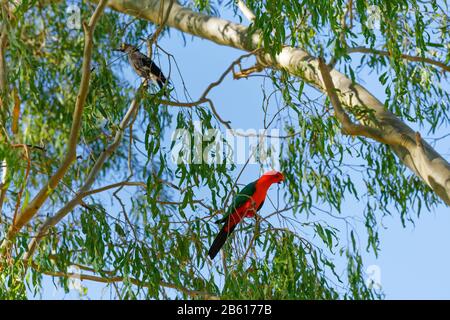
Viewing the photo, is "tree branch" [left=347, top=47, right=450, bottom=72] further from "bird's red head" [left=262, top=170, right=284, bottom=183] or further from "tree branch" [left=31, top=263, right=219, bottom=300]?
"tree branch" [left=31, top=263, right=219, bottom=300]

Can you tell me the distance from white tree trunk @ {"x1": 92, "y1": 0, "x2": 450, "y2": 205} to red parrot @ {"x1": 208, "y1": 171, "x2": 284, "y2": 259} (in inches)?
25.0

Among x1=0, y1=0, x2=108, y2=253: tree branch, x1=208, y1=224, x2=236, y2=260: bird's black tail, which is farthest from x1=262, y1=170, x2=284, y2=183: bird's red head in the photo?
x1=0, y1=0, x2=108, y2=253: tree branch

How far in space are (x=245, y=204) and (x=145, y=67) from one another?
0.87 metres

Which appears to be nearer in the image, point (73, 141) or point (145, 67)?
point (73, 141)

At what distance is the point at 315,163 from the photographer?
4.92m

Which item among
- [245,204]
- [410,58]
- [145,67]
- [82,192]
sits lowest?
[245,204]

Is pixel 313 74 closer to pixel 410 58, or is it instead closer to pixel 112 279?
pixel 410 58

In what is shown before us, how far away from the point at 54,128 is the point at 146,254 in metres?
2.79

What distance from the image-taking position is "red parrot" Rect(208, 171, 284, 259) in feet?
12.9

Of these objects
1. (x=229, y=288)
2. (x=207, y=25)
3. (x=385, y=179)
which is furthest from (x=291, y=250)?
(x=207, y=25)

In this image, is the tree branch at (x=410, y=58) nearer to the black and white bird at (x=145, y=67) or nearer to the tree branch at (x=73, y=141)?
the black and white bird at (x=145, y=67)

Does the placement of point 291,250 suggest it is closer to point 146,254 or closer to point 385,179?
point 146,254

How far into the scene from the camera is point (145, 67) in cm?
441

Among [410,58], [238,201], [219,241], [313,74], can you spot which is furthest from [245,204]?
[410,58]
